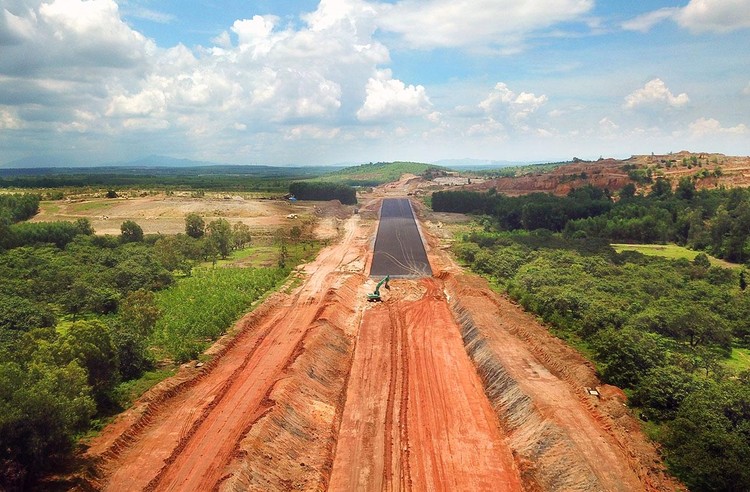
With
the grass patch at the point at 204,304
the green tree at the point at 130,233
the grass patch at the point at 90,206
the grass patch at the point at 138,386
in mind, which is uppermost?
the grass patch at the point at 90,206

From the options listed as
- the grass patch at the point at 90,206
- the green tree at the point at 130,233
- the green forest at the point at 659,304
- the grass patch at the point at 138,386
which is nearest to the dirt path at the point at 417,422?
the green forest at the point at 659,304

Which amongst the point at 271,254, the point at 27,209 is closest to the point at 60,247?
the point at 271,254

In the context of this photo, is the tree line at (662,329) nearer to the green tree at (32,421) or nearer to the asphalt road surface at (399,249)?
the asphalt road surface at (399,249)

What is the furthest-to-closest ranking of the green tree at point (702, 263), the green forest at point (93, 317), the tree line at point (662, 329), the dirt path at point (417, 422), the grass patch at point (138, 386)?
the green tree at point (702, 263) < the grass patch at point (138, 386) < the dirt path at point (417, 422) < the tree line at point (662, 329) < the green forest at point (93, 317)

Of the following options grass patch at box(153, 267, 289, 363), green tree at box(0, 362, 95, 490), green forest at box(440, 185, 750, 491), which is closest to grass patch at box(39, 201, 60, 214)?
grass patch at box(153, 267, 289, 363)

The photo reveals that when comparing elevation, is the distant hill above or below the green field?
above

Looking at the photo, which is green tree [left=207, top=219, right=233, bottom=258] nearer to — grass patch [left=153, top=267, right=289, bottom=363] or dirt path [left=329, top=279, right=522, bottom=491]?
grass patch [left=153, top=267, right=289, bottom=363]

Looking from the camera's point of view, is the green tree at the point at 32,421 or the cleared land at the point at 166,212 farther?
the cleared land at the point at 166,212
